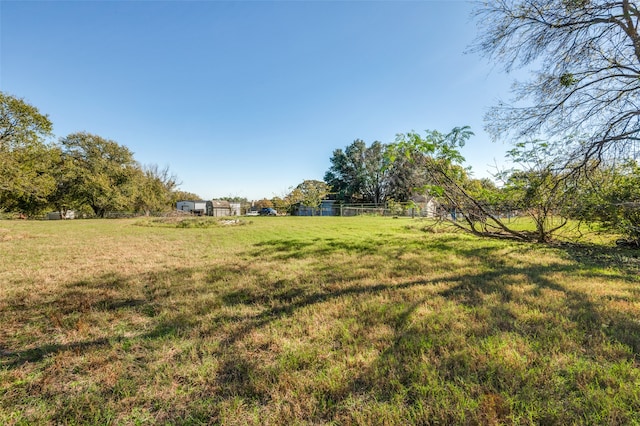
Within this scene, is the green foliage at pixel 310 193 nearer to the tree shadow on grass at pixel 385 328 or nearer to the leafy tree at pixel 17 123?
the leafy tree at pixel 17 123

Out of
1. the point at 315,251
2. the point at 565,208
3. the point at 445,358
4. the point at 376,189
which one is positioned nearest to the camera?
the point at 445,358

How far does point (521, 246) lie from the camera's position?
21.2ft

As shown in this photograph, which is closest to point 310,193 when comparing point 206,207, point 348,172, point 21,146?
point 348,172

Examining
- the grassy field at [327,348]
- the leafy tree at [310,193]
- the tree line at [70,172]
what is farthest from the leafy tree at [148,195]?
the grassy field at [327,348]

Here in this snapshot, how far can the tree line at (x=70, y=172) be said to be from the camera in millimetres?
11648

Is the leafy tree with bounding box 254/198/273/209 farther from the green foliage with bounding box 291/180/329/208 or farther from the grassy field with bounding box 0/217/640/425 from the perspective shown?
the grassy field with bounding box 0/217/640/425

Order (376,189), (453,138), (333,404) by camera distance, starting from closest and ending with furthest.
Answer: (333,404) < (453,138) < (376,189)

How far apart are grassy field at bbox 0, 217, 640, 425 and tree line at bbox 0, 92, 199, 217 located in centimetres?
1253

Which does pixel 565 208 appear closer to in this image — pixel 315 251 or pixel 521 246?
pixel 521 246

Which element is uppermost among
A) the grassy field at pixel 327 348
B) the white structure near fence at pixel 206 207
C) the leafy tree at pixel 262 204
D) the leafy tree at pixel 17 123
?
the leafy tree at pixel 17 123

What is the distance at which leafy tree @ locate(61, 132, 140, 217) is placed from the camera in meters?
29.6

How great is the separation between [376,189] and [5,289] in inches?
1683

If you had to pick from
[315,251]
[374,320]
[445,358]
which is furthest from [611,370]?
[315,251]

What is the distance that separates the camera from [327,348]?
6.59 ft
